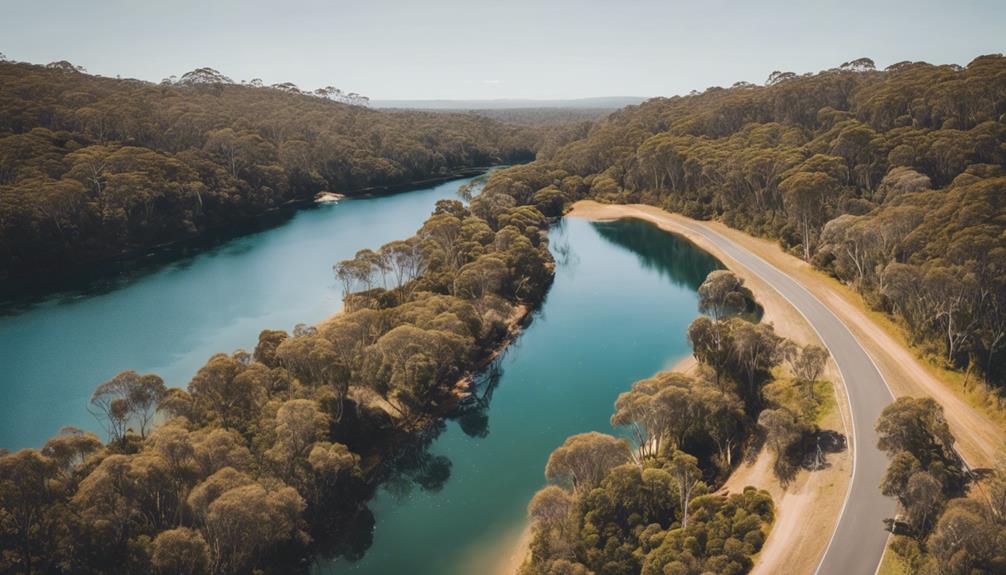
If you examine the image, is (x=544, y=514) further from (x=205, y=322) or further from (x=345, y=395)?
(x=205, y=322)

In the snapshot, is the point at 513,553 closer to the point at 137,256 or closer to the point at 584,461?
the point at 584,461

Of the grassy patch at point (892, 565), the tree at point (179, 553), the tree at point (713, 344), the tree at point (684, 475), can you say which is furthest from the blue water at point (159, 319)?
the grassy patch at point (892, 565)

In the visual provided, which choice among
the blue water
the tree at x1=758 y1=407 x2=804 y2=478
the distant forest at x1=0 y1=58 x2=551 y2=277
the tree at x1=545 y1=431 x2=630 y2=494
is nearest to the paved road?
the tree at x1=758 y1=407 x2=804 y2=478

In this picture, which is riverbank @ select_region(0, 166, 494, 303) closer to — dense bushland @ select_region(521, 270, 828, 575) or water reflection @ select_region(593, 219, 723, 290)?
water reflection @ select_region(593, 219, 723, 290)

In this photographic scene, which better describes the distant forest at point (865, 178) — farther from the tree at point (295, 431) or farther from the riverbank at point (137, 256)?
the riverbank at point (137, 256)

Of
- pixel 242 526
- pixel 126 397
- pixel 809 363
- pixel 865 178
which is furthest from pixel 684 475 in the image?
pixel 865 178

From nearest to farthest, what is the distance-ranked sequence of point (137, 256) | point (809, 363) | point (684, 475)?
point (684, 475), point (809, 363), point (137, 256)

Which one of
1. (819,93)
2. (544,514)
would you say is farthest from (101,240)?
(819,93)
